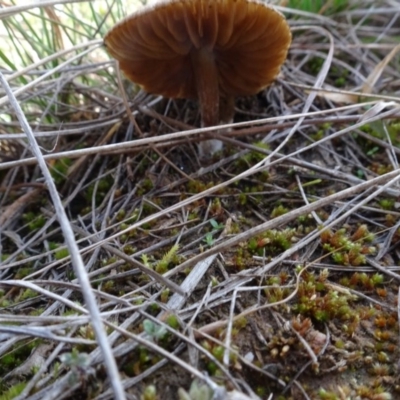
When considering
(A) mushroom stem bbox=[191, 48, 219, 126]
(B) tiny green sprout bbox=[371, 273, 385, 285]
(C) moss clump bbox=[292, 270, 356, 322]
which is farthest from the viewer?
(A) mushroom stem bbox=[191, 48, 219, 126]

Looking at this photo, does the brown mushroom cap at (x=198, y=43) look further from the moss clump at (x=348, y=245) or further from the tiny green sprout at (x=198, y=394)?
the tiny green sprout at (x=198, y=394)

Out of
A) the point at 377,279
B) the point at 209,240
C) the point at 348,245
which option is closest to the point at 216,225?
the point at 209,240

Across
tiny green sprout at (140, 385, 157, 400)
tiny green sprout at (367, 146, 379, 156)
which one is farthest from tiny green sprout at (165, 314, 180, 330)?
tiny green sprout at (367, 146, 379, 156)

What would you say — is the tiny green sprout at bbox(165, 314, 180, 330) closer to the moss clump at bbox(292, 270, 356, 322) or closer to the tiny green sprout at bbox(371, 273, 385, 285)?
the moss clump at bbox(292, 270, 356, 322)

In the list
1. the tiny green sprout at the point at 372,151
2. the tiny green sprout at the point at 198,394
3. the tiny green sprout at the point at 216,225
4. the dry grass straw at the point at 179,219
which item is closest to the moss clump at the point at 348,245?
A: the dry grass straw at the point at 179,219

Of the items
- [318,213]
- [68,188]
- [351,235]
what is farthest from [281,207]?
[68,188]

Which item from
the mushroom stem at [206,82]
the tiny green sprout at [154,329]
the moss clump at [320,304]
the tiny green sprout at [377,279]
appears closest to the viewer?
the tiny green sprout at [154,329]

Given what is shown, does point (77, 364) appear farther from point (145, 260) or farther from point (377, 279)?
point (377, 279)
